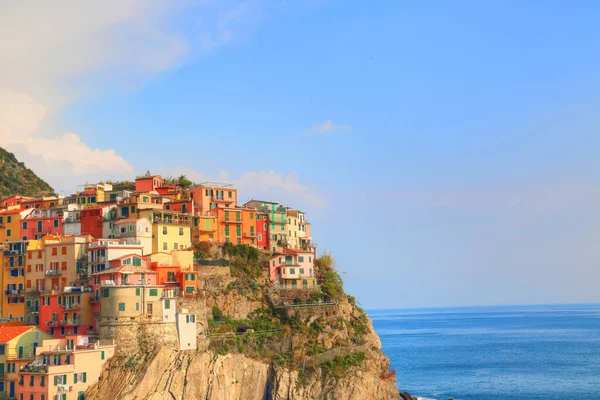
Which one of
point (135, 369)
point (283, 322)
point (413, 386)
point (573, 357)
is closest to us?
point (135, 369)

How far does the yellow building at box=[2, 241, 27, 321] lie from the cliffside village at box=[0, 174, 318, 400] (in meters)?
0.10

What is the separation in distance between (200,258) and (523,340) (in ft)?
398

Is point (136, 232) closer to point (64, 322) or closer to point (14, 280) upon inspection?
point (64, 322)

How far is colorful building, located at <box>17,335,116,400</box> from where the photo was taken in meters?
64.1

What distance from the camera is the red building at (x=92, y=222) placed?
265ft

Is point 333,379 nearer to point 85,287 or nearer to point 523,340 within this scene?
point 85,287

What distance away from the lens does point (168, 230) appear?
77625mm

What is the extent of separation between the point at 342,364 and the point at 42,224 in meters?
35.7

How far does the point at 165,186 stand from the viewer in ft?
294

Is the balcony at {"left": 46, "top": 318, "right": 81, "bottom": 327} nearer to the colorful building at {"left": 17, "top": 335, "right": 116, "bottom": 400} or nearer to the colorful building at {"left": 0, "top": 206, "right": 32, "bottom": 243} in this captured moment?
the colorful building at {"left": 17, "top": 335, "right": 116, "bottom": 400}

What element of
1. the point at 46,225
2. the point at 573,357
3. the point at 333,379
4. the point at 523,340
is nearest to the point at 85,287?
the point at 46,225

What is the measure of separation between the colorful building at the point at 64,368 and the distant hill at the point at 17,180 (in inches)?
1953

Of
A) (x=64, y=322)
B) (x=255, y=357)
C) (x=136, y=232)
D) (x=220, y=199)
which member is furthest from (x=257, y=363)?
(x=220, y=199)

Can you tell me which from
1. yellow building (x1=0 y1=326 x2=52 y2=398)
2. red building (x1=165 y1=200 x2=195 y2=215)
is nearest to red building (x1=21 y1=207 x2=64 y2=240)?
red building (x1=165 y1=200 x2=195 y2=215)
